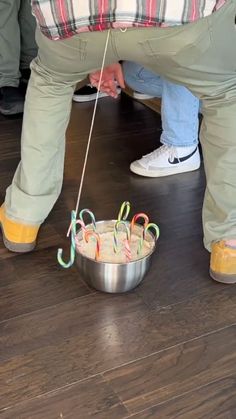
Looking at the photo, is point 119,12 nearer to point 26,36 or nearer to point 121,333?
point 121,333

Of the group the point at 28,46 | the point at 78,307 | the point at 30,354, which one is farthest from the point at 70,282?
the point at 28,46

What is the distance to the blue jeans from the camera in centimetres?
193

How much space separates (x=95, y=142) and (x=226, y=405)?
4.13ft

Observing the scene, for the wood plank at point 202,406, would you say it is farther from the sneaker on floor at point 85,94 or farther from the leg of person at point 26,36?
the leg of person at point 26,36

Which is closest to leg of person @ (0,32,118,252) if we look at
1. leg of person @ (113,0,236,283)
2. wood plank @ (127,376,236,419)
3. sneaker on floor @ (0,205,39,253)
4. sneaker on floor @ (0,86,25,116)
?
sneaker on floor @ (0,205,39,253)

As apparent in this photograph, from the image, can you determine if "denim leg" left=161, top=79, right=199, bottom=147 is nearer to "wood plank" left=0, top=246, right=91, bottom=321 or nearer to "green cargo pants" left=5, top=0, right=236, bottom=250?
"green cargo pants" left=5, top=0, right=236, bottom=250

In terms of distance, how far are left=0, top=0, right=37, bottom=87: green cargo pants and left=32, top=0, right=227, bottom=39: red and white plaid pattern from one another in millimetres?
1332

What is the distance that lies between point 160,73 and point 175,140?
0.67 m

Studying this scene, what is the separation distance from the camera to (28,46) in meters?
2.70

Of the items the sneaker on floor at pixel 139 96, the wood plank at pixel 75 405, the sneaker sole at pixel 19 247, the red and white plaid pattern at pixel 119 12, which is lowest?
the sneaker on floor at pixel 139 96

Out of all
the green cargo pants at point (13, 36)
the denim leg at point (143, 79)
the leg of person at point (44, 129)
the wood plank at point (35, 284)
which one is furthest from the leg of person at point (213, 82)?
the green cargo pants at point (13, 36)

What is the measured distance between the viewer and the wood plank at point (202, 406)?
1152 millimetres

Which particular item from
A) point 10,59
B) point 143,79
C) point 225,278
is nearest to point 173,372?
point 225,278

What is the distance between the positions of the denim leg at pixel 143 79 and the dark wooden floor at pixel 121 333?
0.45 meters
